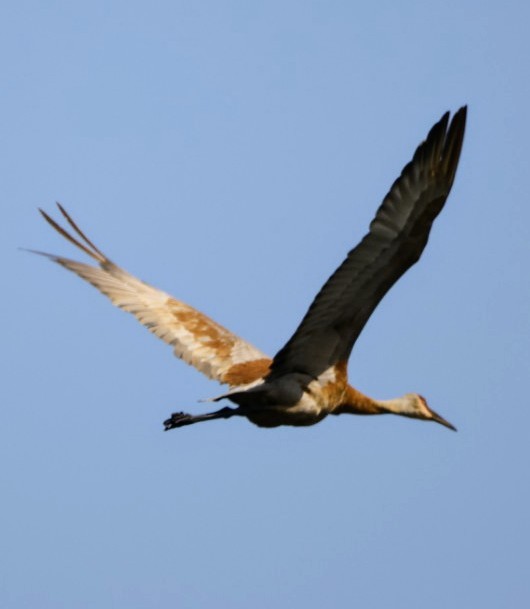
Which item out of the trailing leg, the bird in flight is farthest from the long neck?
the trailing leg

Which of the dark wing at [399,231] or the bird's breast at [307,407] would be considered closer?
the dark wing at [399,231]

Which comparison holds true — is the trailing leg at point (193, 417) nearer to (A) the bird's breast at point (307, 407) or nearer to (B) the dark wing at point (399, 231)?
(A) the bird's breast at point (307, 407)

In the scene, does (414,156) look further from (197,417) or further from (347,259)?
(197,417)

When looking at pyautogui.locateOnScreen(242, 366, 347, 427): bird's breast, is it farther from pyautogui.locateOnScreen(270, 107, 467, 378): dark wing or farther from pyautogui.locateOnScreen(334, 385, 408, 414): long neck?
pyautogui.locateOnScreen(270, 107, 467, 378): dark wing

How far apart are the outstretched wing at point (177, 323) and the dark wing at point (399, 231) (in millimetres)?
1663

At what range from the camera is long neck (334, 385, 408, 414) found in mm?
14078

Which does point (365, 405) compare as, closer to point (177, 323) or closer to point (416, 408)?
point (416, 408)

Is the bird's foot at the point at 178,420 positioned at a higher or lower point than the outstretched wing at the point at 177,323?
lower

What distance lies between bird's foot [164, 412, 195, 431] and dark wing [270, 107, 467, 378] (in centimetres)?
177

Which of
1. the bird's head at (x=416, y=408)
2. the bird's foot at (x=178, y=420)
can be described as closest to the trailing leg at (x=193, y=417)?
the bird's foot at (x=178, y=420)

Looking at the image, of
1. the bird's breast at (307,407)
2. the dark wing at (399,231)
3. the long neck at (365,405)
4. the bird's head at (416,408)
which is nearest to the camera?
the dark wing at (399,231)

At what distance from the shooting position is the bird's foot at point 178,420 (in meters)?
13.9

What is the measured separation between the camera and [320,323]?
42.4 ft

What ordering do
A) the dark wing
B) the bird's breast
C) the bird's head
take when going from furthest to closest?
the bird's head
the bird's breast
the dark wing
